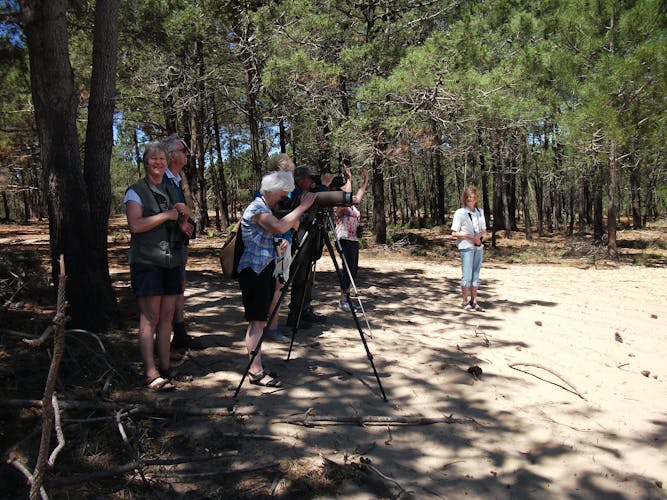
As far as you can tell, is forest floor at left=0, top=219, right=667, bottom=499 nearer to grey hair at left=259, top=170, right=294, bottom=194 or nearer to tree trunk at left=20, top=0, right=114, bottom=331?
tree trunk at left=20, top=0, right=114, bottom=331

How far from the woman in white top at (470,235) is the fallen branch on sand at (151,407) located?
382 centimetres

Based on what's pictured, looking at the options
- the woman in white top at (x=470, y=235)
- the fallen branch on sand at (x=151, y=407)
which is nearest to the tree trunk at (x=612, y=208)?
the woman in white top at (x=470, y=235)

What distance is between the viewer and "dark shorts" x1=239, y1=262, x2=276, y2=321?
337cm

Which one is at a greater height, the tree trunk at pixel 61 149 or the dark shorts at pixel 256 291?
the tree trunk at pixel 61 149

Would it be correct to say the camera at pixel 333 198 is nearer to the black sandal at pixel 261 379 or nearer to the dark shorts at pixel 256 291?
the dark shorts at pixel 256 291

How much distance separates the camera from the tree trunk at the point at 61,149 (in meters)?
3.95

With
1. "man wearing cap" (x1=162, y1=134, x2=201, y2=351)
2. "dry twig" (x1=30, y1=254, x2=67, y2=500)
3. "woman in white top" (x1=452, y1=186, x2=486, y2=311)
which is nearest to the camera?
"dry twig" (x1=30, y1=254, x2=67, y2=500)

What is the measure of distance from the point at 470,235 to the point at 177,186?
375cm

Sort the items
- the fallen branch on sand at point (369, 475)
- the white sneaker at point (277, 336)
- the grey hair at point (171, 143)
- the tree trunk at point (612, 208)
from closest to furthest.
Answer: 1. the fallen branch on sand at point (369, 475)
2. the grey hair at point (171, 143)
3. the white sneaker at point (277, 336)
4. the tree trunk at point (612, 208)

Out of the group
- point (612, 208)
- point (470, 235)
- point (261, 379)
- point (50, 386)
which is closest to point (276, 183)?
point (261, 379)

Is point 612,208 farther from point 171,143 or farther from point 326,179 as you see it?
point 171,143

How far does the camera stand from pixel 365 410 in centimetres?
330

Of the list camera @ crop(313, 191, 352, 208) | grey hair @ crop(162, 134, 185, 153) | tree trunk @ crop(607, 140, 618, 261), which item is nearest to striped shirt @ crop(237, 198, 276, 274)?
camera @ crop(313, 191, 352, 208)

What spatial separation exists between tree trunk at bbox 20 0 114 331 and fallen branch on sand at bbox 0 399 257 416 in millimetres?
1578
